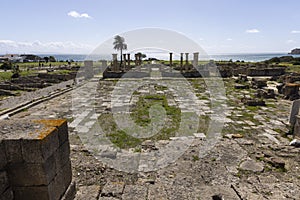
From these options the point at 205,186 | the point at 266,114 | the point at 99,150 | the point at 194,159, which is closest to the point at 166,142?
the point at 194,159

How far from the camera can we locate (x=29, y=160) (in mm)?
2736

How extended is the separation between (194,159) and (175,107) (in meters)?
5.77

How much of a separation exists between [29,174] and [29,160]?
200 millimetres

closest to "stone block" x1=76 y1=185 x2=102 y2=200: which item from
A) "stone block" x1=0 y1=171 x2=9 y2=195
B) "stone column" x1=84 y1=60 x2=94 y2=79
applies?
"stone block" x1=0 y1=171 x2=9 y2=195

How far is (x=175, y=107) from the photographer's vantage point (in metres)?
11.1

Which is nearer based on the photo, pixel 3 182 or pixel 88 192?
pixel 3 182

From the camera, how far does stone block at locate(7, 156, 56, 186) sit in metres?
2.78

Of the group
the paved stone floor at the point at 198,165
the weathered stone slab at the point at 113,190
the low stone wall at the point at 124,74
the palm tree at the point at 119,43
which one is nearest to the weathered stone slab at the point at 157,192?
the paved stone floor at the point at 198,165

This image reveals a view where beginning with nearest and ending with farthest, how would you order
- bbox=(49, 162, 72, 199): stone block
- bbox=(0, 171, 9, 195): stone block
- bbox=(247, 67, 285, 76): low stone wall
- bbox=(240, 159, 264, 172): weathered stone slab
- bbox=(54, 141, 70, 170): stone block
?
bbox=(0, 171, 9, 195): stone block < bbox=(49, 162, 72, 199): stone block < bbox=(54, 141, 70, 170): stone block < bbox=(240, 159, 264, 172): weathered stone slab < bbox=(247, 67, 285, 76): low stone wall

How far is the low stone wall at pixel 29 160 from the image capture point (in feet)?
8.81

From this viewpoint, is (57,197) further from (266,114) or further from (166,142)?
(266,114)

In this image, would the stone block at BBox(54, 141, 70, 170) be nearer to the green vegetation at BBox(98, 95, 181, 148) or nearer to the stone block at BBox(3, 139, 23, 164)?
the stone block at BBox(3, 139, 23, 164)

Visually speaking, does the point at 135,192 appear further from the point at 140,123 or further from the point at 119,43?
the point at 119,43

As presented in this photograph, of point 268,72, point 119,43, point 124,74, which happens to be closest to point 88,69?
point 124,74
